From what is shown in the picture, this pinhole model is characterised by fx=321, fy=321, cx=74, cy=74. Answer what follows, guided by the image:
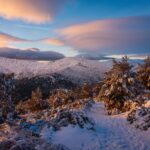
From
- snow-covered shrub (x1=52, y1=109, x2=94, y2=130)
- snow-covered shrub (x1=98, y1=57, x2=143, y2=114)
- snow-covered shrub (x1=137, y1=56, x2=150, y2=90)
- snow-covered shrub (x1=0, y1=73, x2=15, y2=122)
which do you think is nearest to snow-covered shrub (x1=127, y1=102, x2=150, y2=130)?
snow-covered shrub (x1=98, y1=57, x2=143, y2=114)

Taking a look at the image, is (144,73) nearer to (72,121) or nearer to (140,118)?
(140,118)

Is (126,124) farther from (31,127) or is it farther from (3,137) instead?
(3,137)

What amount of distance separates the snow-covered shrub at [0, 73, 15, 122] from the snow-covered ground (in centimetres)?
864

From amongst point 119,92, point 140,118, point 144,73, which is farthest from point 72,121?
point 144,73

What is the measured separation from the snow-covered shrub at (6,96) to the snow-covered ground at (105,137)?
8.64 m

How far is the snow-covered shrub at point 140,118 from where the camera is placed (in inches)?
979

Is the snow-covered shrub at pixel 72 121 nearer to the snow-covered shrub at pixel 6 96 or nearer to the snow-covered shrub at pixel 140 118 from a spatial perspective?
the snow-covered shrub at pixel 140 118

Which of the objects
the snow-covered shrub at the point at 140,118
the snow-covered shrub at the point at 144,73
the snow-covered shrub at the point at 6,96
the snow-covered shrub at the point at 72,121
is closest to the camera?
the snow-covered shrub at the point at 72,121

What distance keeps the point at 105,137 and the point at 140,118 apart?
440 cm

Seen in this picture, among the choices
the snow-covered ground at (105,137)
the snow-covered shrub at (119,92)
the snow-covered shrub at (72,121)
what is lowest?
the snow-covered ground at (105,137)

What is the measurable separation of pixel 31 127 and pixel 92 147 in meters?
5.43

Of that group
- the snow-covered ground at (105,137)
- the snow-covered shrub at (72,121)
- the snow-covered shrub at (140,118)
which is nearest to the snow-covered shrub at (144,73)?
the snow-covered shrub at (140,118)

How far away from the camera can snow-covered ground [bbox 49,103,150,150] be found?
21469 millimetres

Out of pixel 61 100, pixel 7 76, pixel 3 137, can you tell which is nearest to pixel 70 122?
pixel 3 137
